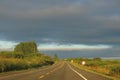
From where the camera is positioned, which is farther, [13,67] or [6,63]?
[13,67]

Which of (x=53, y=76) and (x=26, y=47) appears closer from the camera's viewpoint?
(x=53, y=76)

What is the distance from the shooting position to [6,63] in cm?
4422

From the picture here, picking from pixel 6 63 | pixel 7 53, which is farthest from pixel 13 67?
pixel 7 53

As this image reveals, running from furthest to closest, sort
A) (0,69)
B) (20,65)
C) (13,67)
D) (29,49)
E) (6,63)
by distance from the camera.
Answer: (29,49)
(20,65)
(13,67)
(6,63)
(0,69)

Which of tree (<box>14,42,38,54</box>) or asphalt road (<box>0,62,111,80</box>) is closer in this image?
asphalt road (<box>0,62,111,80</box>)

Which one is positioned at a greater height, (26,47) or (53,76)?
(26,47)

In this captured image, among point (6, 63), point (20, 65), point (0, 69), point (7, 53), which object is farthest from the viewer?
point (7, 53)

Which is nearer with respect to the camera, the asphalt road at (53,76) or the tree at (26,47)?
the asphalt road at (53,76)

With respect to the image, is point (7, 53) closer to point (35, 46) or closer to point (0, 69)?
point (0, 69)

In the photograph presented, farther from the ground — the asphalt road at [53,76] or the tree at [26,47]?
the tree at [26,47]

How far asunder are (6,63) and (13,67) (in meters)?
3.80

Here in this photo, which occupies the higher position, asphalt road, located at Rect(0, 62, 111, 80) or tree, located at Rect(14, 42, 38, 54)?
tree, located at Rect(14, 42, 38, 54)

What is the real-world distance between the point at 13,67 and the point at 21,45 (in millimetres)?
137499

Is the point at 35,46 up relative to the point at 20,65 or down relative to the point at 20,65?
A: up
